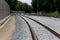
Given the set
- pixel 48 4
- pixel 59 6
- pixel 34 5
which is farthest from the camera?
pixel 34 5

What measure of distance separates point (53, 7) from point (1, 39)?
8164 centimetres

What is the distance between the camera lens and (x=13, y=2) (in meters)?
136

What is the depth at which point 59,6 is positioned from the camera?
84.7m

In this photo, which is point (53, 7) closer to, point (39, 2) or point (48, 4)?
point (48, 4)

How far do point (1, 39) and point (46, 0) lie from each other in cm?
9030

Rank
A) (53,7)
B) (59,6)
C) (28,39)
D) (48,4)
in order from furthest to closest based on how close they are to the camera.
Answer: (48,4) → (53,7) → (59,6) → (28,39)

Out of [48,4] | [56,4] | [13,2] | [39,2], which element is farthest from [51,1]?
[13,2]

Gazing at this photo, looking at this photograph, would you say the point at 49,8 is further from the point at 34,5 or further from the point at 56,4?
the point at 34,5

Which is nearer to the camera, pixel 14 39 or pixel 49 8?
pixel 14 39

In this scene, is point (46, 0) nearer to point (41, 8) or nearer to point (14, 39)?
point (41, 8)

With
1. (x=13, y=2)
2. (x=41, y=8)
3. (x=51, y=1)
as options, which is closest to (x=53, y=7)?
(x=51, y=1)

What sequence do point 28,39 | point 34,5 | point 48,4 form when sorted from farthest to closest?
point 34,5, point 48,4, point 28,39

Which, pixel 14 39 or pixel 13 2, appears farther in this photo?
pixel 13 2

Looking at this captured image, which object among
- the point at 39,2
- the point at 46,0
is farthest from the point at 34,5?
the point at 46,0
